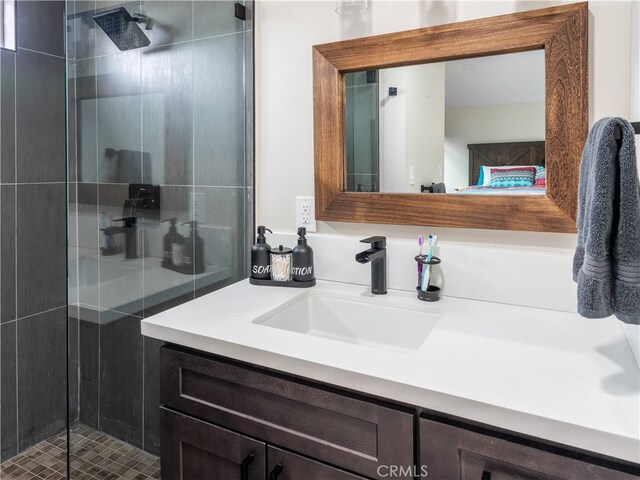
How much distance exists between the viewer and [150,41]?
142 centimetres

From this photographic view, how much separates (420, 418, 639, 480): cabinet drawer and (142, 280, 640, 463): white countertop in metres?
0.04

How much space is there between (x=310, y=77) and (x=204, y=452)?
115cm

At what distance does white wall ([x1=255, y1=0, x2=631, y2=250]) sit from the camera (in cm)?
106

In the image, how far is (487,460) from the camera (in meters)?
0.70

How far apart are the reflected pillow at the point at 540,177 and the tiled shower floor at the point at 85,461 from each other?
157 centimetres

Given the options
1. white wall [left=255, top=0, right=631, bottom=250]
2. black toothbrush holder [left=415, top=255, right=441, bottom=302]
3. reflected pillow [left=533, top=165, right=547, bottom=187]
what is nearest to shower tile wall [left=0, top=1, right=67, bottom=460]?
white wall [left=255, top=0, right=631, bottom=250]

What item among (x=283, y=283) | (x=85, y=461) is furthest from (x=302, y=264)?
(x=85, y=461)

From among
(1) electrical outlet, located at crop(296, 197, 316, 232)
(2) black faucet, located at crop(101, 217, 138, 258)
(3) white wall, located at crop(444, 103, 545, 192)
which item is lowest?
(2) black faucet, located at crop(101, 217, 138, 258)

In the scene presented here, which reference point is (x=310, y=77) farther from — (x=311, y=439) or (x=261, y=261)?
(x=311, y=439)

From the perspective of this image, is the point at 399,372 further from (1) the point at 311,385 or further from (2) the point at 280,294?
(2) the point at 280,294

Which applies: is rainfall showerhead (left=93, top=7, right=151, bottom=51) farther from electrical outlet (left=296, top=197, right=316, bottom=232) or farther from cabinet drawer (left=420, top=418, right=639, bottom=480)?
cabinet drawer (left=420, top=418, right=639, bottom=480)

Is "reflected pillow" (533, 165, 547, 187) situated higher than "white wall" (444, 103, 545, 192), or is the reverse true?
"white wall" (444, 103, 545, 192)

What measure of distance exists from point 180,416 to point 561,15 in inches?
53.2

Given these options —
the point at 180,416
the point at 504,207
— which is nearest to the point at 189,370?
the point at 180,416
